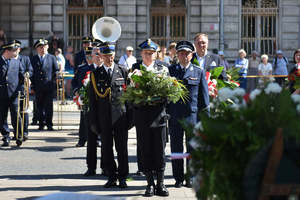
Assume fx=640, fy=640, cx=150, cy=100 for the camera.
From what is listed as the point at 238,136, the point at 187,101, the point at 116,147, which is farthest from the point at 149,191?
the point at 238,136

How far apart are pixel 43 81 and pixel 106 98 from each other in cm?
667

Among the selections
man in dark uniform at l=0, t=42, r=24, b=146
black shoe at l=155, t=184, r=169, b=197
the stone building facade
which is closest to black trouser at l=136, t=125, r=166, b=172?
black shoe at l=155, t=184, r=169, b=197

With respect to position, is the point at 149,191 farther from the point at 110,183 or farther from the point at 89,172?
the point at 89,172

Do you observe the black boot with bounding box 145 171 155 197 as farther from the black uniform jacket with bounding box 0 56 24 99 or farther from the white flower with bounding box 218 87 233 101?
the black uniform jacket with bounding box 0 56 24 99

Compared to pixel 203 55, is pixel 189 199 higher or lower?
lower

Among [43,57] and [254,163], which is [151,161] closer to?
[254,163]

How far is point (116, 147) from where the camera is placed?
27.0 ft

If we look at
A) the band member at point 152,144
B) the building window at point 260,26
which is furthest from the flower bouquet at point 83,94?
the building window at point 260,26

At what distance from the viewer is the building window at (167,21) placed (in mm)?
26297

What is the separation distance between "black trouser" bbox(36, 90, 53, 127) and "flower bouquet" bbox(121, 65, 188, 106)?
7294 mm

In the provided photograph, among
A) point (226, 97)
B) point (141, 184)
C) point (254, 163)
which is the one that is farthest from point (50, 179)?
point (254, 163)

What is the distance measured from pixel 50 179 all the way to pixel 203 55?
276 centimetres

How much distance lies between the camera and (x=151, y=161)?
7.68 meters

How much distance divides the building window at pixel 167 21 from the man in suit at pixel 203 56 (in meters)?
17.1
